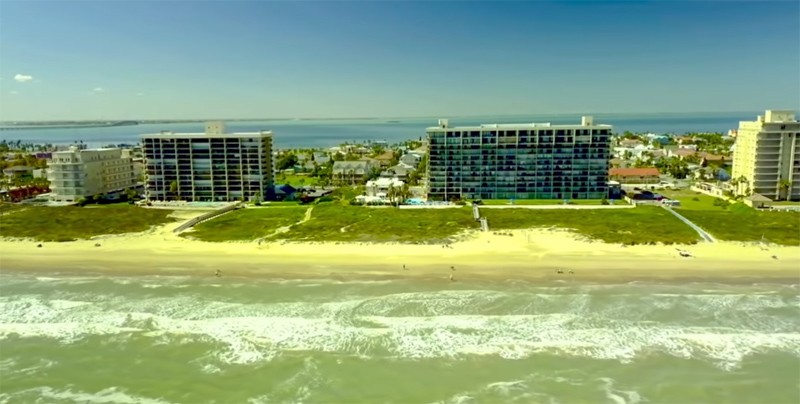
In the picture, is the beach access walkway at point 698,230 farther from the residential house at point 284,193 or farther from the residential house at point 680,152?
the residential house at point 680,152

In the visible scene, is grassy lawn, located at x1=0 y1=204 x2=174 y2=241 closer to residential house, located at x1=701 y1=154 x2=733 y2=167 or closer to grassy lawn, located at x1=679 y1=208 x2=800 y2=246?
grassy lawn, located at x1=679 y1=208 x2=800 y2=246

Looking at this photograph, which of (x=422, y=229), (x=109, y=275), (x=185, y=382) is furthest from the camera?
(x=422, y=229)

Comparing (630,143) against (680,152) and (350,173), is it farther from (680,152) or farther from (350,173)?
(350,173)

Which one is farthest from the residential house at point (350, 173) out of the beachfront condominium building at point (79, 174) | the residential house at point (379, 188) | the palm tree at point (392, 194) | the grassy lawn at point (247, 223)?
the beachfront condominium building at point (79, 174)

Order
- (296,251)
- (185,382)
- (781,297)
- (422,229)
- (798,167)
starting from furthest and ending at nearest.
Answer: (798,167), (422,229), (296,251), (781,297), (185,382)

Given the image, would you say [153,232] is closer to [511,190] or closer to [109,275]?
[109,275]

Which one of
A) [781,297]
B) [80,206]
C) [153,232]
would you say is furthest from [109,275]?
[781,297]
